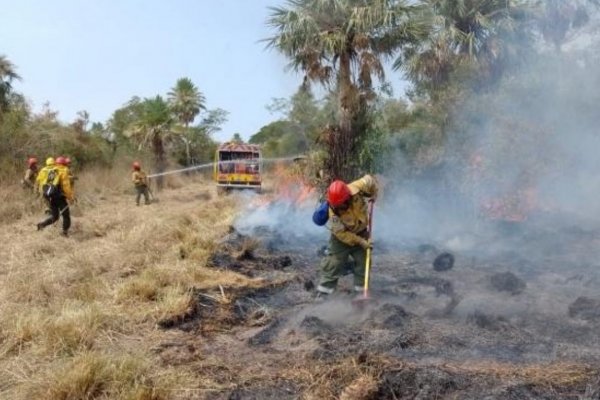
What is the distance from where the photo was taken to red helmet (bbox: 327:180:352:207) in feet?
20.4

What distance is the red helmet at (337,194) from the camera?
6230 mm

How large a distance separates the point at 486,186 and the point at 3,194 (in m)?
11.3

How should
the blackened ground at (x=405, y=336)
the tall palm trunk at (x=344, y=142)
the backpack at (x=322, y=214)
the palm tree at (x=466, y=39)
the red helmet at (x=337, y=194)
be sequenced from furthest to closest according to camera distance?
the palm tree at (x=466, y=39) < the tall palm trunk at (x=344, y=142) < the backpack at (x=322, y=214) < the red helmet at (x=337, y=194) < the blackened ground at (x=405, y=336)

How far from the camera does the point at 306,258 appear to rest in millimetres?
9586

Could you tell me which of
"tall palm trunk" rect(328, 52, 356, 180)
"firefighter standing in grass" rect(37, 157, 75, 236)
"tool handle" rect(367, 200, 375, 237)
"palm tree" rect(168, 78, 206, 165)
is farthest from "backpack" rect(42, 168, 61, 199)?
"palm tree" rect(168, 78, 206, 165)

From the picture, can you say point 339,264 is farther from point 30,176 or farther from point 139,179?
point 139,179

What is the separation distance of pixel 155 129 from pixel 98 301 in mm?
22867

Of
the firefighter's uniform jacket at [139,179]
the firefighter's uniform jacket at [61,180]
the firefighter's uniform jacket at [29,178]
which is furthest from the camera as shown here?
A: the firefighter's uniform jacket at [139,179]

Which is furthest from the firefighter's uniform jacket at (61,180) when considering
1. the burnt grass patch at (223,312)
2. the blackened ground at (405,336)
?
the burnt grass patch at (223,312)

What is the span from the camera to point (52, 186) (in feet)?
34.9

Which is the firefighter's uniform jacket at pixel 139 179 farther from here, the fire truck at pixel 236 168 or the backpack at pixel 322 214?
the backpack at pixel 322 214

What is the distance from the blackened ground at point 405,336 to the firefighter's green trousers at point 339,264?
0.18 meters

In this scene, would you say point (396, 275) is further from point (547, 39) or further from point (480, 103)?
point (547, 39)

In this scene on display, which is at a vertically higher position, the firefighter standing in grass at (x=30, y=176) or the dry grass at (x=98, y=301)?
the firefighter standing in grass at (x=30, y=176)
